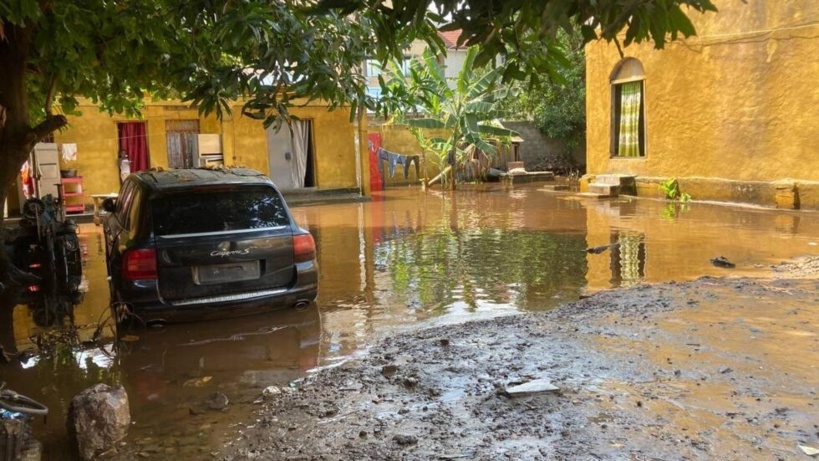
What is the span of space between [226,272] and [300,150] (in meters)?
17.0

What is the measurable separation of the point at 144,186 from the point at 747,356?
573 cm

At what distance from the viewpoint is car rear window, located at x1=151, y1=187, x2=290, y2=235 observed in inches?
256

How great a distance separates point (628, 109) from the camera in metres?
19.5

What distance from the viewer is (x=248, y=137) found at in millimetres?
21656

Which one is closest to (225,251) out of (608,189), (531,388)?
(531,388)

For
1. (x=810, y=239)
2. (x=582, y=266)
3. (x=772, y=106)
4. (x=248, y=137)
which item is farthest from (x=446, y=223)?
(x=248, y=137)

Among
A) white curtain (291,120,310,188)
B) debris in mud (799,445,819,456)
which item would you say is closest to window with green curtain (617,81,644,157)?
white curtain (291,120,310,188)

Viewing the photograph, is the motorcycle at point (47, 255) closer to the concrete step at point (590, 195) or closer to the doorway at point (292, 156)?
the doorway at point (292, 156)

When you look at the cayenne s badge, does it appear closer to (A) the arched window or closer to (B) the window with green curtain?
(A) the arched window

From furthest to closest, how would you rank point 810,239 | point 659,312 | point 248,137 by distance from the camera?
1. point 248,137
2. point 810,239
3. point 659,312

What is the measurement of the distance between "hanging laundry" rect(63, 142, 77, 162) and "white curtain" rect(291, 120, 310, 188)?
270 inches

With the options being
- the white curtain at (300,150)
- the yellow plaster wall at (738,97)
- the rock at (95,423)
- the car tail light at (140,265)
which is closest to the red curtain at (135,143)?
the white curtain at (300,150)

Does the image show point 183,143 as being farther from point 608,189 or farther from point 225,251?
point 225,251

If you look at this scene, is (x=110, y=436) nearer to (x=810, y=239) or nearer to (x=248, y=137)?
(x=810, y=239)
